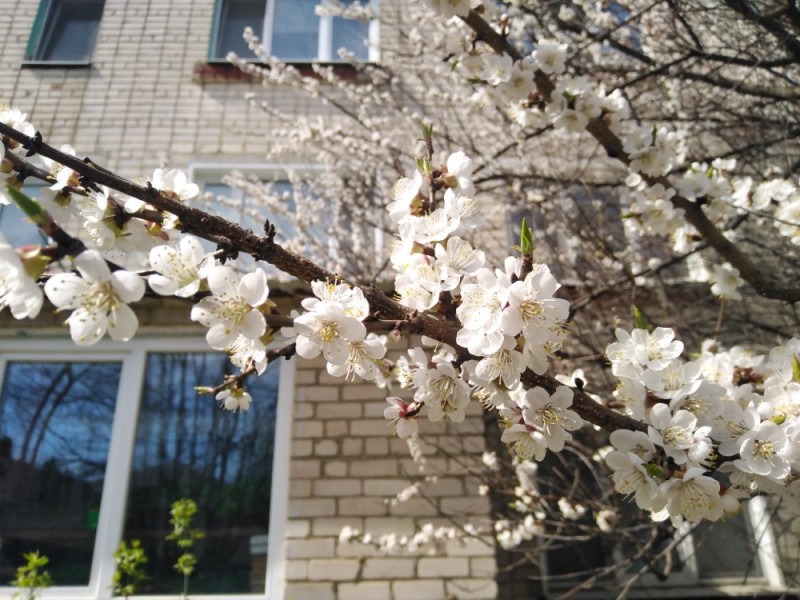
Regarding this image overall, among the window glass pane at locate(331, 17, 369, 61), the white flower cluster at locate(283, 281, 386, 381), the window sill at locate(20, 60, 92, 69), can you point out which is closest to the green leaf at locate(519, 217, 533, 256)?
the white flower cluster at locate(283, 281, 386, 381)

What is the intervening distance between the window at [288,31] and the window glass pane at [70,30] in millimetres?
1235

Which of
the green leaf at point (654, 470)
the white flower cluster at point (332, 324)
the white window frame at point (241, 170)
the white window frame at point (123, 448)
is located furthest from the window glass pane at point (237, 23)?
the green leaf at point (654, 470)

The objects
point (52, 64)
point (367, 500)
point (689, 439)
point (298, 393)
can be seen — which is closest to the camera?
point (689, 439)

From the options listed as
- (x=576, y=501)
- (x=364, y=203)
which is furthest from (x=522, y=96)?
(x=576, y=501)

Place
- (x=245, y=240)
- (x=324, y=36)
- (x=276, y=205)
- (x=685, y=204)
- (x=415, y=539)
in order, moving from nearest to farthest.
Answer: (x=245, y=240)
(x=685, y=204)
(x=415, y=539)
(x=276, y=205)
(x=324, y=36)

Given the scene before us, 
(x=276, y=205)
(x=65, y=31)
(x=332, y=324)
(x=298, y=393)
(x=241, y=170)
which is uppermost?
(x=65, y=31)

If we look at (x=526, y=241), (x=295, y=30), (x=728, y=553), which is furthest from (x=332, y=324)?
(x=295, y=30)

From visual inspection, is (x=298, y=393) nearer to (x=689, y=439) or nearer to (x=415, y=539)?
(x=415, y=539)

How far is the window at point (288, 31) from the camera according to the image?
18.3 feet

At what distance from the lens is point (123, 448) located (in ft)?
12.0

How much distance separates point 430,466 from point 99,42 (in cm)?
517

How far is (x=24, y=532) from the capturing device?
11.5ft

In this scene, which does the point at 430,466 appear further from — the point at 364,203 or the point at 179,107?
the point at 179,107

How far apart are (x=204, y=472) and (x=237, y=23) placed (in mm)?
4520
